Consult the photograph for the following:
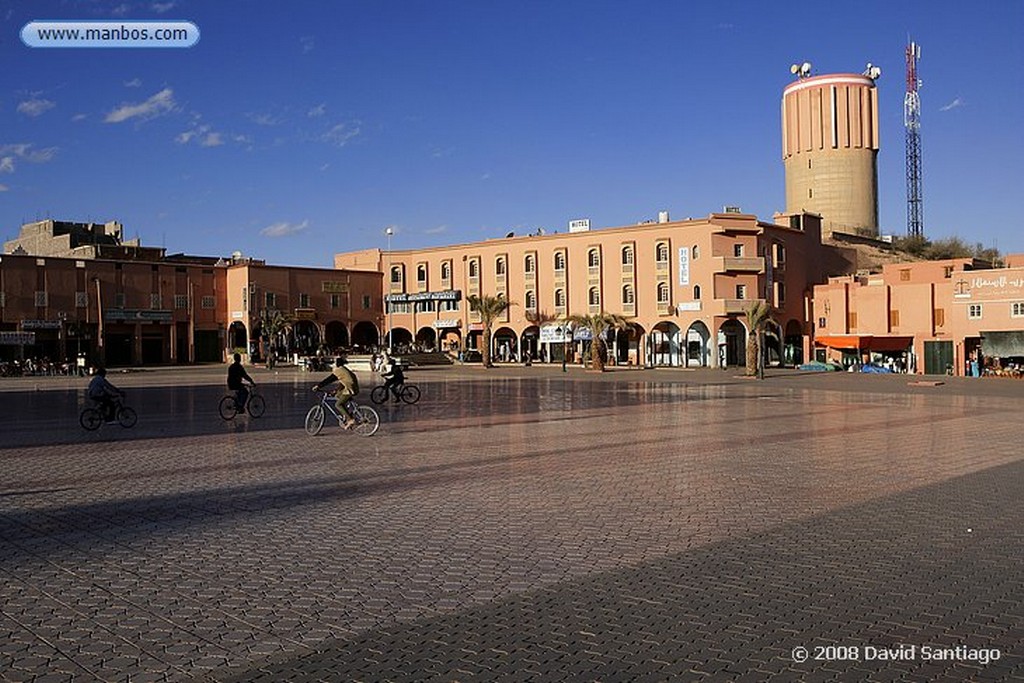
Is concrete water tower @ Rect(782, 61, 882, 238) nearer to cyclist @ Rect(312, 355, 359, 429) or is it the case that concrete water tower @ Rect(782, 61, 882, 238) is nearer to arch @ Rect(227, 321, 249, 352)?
arch @ Rect(227, 321, 249, 352)

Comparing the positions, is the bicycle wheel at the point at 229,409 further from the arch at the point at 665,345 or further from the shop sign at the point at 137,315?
the shop sign at the point at 137,315

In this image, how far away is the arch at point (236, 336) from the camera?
3130 inches

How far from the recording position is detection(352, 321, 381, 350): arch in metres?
84.9

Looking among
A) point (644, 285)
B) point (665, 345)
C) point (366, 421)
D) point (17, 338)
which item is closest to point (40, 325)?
point (17, 338)

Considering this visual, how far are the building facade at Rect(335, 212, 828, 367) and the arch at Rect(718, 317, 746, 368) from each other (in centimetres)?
7

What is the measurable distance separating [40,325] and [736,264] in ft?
163

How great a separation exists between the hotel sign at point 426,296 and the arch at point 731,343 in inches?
937

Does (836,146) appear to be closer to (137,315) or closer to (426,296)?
(426,296)

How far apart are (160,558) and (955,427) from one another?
1718 cm

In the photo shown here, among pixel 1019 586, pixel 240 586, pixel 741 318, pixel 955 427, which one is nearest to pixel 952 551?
pixel 1019 586

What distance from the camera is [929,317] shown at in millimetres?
56844

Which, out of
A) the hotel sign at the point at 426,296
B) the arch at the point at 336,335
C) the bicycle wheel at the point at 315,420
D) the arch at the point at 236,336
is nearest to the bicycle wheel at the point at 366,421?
the bicycle wheel at the point at 315,420

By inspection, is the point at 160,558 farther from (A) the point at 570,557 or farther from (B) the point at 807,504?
(B) the point at 807,504

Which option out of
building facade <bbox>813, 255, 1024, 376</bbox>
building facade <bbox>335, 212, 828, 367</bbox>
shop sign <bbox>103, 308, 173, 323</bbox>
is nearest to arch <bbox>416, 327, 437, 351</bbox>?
building facade <bbox>335, 212, 828, 367</bbox>
